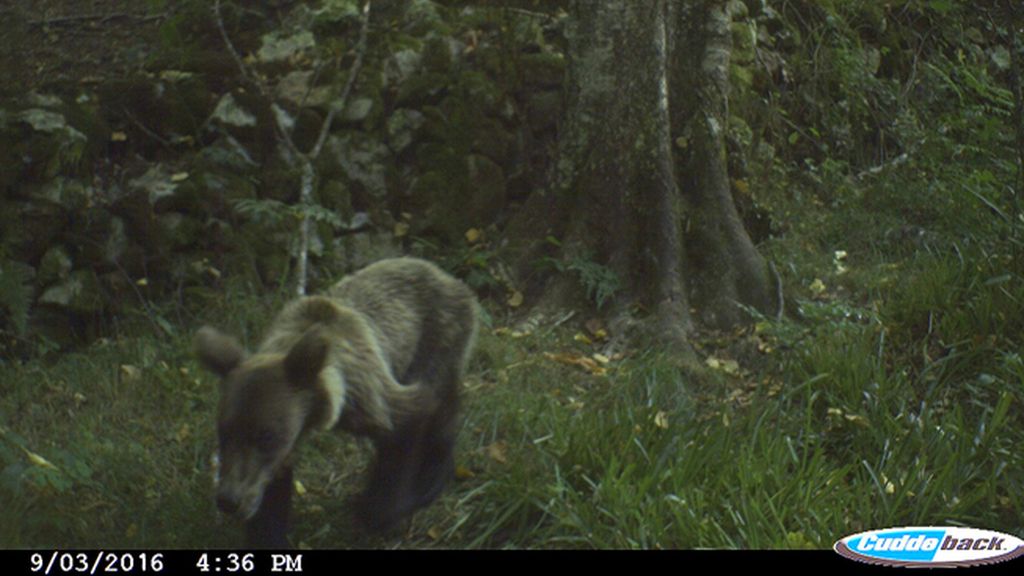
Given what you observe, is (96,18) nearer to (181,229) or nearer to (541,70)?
(181,229)

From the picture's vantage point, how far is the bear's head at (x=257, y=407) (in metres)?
3.78

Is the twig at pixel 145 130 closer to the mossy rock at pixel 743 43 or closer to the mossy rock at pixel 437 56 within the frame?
the mossy rock at pixel 437 56

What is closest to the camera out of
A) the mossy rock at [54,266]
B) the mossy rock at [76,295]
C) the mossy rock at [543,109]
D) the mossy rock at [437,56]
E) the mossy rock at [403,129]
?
the mossy rock at [76,295]

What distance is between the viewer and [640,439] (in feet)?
15.0

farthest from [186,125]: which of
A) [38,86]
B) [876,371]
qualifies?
[876,371]

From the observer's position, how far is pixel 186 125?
21.2 ft

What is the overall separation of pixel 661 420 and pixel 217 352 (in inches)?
75.0

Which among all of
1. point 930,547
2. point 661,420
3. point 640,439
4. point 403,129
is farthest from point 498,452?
point 403,129

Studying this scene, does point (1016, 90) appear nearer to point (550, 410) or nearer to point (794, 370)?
point (794, 370)

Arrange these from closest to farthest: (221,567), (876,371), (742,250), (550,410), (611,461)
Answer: (221,567)
(611,461)
(550,410)
(876,371)
(742,250)

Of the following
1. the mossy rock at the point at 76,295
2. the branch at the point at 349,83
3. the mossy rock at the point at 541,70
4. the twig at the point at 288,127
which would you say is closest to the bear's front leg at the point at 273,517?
the twig at the point at 288,127

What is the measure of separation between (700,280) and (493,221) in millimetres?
1207

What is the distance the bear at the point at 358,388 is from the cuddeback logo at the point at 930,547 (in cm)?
169

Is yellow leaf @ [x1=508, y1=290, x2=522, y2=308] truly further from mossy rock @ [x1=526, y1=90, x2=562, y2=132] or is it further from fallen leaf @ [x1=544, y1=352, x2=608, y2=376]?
mossy rock @ [x1=526, y1=90, x2=562, y2=132]
